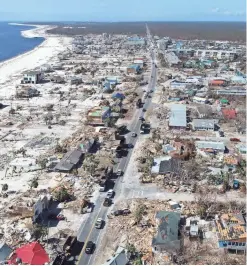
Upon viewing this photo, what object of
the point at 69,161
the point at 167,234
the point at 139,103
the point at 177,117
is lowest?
the point at 167,234

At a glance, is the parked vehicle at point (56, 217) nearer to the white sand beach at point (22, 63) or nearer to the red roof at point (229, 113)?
the red roof at point (229, 113)

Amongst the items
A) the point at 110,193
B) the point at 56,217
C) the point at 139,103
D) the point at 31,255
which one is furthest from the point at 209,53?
the point at 31,255

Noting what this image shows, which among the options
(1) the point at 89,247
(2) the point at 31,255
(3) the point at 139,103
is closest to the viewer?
(2) the point at 31,255

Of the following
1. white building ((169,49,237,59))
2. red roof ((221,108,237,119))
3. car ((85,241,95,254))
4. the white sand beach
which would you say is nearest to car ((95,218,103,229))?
car ((85,241,95,254))

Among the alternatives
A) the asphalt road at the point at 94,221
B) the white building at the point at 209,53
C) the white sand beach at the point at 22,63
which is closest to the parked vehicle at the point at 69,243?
the asphalt road at the point at 94,221

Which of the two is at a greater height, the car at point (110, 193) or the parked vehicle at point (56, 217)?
the car at point (110, 193)

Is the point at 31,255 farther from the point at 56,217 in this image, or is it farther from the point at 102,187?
the point at 102,187

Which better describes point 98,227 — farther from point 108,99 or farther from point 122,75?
point 122,75
